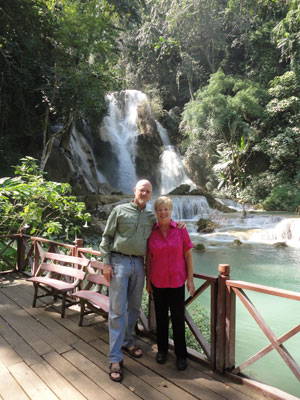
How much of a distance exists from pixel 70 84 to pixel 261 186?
47.3 ft

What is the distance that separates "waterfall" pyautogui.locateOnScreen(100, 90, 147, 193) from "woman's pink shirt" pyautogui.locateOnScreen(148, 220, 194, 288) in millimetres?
21255

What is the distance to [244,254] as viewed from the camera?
36.1 feet

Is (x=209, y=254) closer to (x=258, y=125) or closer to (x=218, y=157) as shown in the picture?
(x=218, y=157)

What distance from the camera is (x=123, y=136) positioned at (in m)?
25.1

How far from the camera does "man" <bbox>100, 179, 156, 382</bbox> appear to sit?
8.83 feet

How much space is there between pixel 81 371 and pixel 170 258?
127 centimetres

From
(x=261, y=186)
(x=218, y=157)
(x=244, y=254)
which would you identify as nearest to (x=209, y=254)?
(x=244, y=254)

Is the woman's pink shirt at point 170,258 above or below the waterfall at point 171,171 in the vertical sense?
below

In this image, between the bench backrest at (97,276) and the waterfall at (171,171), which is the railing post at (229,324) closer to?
the bench backrest at (97,276)

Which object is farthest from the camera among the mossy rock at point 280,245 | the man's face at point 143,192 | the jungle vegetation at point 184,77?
the jungle vegetation at point 184,77

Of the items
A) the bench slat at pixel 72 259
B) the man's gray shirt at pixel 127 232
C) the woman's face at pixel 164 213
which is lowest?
the bench slat at pixel 72 259

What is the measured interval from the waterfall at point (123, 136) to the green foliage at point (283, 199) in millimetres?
10338

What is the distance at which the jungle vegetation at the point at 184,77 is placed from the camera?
12.3 m

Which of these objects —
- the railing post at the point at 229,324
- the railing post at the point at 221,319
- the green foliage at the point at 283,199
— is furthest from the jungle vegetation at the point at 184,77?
the railing post at the point at 229,324
